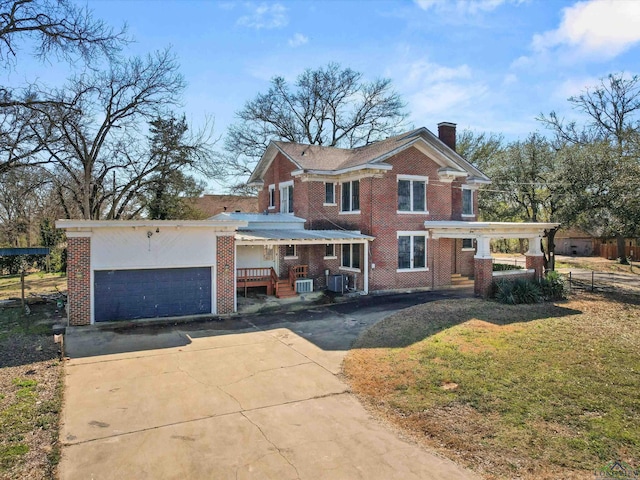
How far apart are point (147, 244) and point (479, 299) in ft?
45.8

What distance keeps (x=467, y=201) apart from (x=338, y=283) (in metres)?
10.5

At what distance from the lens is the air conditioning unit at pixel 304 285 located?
19406mm

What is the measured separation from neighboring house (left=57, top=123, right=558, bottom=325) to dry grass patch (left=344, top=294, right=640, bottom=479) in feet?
19.4

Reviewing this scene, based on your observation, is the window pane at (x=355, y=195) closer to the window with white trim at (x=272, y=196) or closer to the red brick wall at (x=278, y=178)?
the red brick wall at (x=278, y=178)

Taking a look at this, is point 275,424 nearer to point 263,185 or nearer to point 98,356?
point 98,356

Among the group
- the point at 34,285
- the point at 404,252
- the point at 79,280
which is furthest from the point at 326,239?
the point at 34,285

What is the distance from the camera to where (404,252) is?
2044 cm

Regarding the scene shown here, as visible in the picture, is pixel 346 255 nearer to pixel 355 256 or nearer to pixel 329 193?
pixel 355 256

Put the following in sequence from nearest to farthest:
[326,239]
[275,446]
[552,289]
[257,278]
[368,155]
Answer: [275,446] < [326,239] < [552,289] < [257,278] < [368,155]

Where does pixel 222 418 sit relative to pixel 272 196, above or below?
below

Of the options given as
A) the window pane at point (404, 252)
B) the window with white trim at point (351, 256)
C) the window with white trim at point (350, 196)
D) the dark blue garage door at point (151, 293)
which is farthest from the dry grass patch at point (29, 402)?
the window pane at point (404, 252)

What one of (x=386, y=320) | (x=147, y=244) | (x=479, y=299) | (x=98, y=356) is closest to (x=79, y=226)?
(x=147, y=244)

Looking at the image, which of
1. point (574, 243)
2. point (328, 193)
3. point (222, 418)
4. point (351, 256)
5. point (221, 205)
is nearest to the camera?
point (222, 418)

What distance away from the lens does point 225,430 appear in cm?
665
